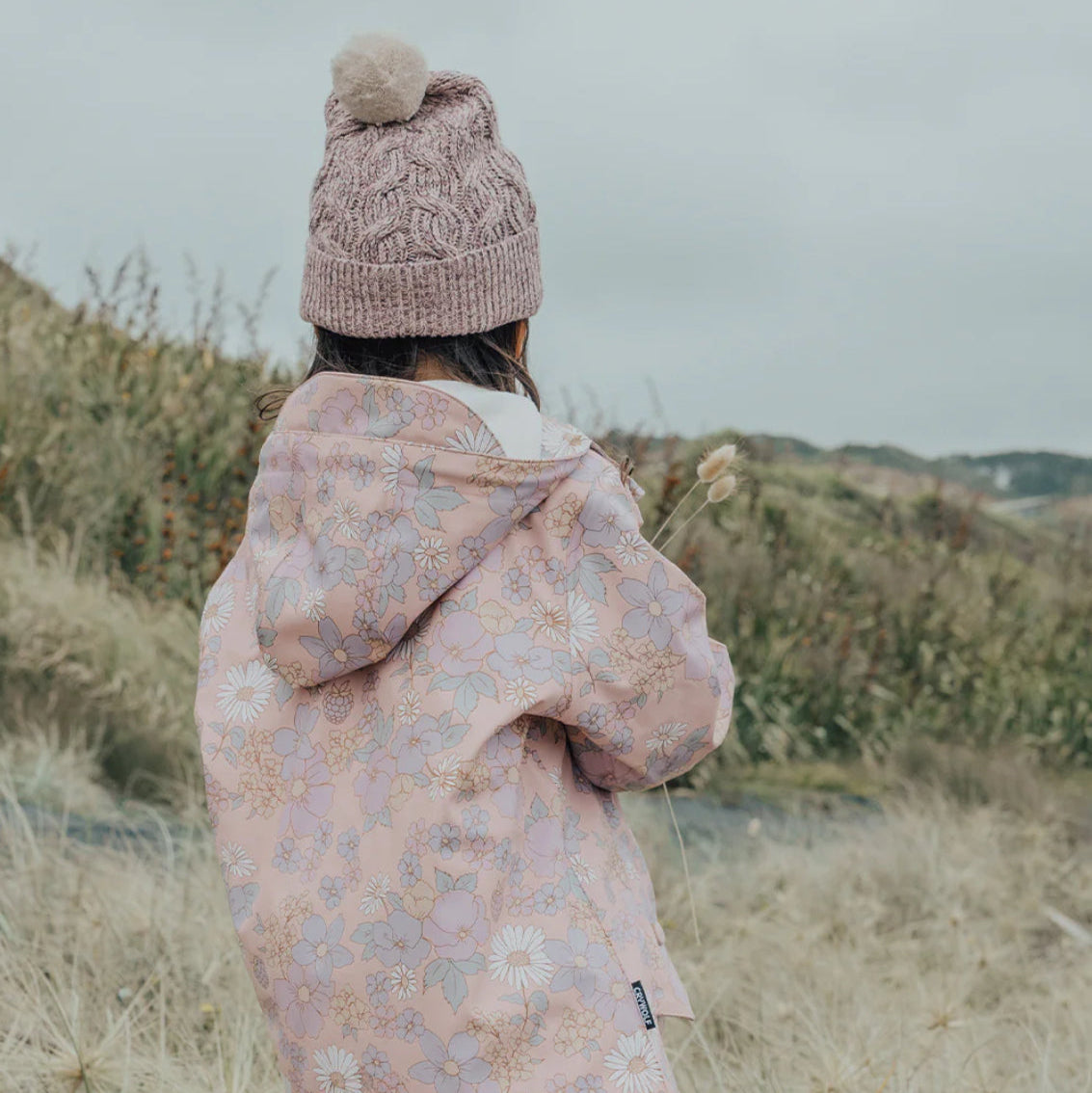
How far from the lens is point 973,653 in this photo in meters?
7.96

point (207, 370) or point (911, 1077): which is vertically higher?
point (207, 370)

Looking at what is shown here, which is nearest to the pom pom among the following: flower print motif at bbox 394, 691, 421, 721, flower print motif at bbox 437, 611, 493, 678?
flower print motif at bbox 437, 611, 493, 678

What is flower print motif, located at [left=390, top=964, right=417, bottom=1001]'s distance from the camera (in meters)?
1.67

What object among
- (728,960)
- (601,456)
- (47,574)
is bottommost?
(728,960)

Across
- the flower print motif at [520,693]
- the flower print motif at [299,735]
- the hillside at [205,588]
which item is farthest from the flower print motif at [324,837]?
the hillside at [205,588]

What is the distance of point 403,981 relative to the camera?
167 centimetres

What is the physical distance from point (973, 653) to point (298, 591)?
22.9 feet

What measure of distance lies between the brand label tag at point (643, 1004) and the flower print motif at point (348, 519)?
2.42 ft

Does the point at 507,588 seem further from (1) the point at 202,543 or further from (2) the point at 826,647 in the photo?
(2) the point at 826,647

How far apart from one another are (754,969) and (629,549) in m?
2.35

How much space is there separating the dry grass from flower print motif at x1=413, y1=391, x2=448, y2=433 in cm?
142

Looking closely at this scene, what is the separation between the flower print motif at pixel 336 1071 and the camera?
1.74 meters

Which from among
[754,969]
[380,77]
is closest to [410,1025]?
[380,77]

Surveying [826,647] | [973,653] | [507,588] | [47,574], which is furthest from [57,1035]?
[973,653]
